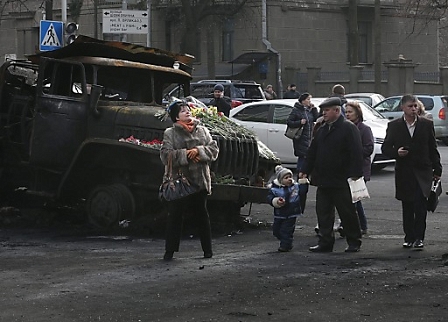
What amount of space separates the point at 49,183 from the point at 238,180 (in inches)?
109

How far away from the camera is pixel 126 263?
11297mm

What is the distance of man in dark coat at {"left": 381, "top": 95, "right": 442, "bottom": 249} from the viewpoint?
12078mm

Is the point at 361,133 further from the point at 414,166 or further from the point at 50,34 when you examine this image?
the point at 50,34

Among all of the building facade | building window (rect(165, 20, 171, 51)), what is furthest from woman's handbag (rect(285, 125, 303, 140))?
building window (rect(165, 20, 171, 51))

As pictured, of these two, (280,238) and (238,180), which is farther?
(238,180)

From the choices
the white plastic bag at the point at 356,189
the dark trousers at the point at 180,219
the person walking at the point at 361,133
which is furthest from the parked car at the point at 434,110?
the dark trousers at the point at 180,219

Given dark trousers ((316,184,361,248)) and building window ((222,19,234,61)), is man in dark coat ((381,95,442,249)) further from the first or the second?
building window ((222,19,234,61))

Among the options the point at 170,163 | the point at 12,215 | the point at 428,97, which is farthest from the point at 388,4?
the point at 170,163

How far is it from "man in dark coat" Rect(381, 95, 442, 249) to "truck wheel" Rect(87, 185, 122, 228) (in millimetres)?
3723

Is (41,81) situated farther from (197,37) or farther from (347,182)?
(197,37)

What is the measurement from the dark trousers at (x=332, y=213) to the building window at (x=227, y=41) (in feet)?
139

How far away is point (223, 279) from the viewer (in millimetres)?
10016

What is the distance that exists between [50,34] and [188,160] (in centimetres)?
1559

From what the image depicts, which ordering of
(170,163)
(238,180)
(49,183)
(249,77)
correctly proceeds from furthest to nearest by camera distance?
(249,77), (49,183), (238,180), (170,163)
